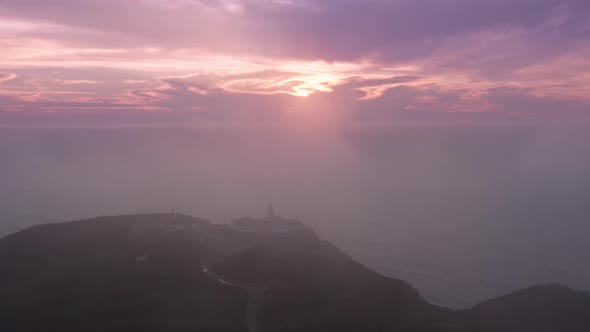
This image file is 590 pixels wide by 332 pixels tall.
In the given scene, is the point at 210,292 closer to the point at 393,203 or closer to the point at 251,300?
the point at 251,300

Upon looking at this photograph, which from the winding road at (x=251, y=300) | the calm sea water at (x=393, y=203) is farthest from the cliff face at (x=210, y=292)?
the calm sea water at (x=393, y=203)

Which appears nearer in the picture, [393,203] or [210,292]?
[210,292]

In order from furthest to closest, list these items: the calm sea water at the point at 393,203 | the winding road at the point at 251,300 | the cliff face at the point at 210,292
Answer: the calm sea water at the point at 393,203
the cliff face at the point at 210,292
the winding road at the point at 251,300

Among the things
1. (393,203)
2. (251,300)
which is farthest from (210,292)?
(393,203)

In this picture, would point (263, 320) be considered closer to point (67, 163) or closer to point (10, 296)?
point (10, 296)

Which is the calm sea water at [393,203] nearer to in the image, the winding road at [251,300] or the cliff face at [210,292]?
the cliff face at [210,292]

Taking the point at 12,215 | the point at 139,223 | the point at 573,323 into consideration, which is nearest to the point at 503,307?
the point at 573,323

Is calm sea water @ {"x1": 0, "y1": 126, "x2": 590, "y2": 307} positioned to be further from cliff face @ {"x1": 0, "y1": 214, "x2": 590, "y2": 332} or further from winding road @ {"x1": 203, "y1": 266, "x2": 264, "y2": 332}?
winding road @ {"x1": 203, "y1": 266, "x2": 264, "y2": 332}

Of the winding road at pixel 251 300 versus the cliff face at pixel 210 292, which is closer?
the winding road at pixel 251 300
